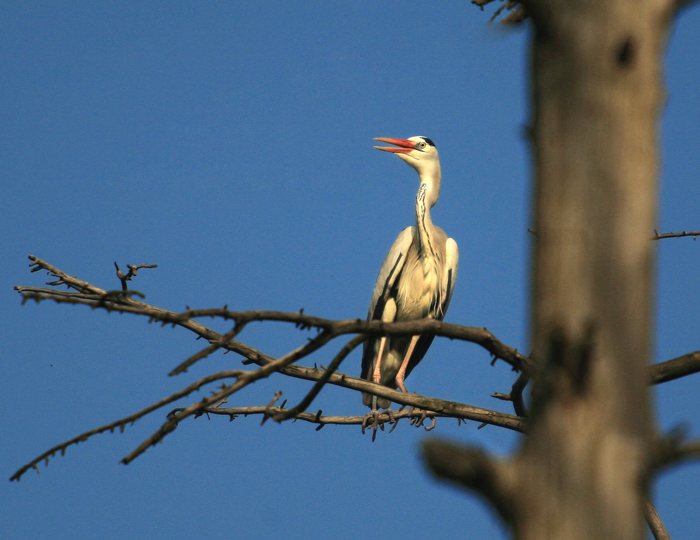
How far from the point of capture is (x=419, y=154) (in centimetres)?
931

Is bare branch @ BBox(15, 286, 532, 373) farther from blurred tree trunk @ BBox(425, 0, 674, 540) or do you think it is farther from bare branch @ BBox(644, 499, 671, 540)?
bare branch @ BBox(644, 499, 671, 540)

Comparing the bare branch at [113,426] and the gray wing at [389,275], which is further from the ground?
the gray wing at [389,275]

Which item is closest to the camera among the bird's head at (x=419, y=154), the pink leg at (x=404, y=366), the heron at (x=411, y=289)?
the pink leg at (x=404, y=366)

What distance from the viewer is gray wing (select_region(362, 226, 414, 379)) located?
858 centimetres

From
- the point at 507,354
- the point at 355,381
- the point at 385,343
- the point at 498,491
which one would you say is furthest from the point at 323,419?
the point at 385,343

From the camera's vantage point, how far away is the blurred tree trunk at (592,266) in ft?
4.67

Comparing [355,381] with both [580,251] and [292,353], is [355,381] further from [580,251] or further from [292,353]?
[580,251]

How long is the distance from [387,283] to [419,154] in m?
1.85

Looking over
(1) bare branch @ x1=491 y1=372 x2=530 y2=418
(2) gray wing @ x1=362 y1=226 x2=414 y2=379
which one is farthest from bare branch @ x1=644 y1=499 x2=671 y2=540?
(2) gray wing @ x1=362 y1=226 x2=414 y2=379

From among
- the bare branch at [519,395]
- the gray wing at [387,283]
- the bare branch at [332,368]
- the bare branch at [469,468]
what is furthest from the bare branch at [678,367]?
the gray wing at [387,283]

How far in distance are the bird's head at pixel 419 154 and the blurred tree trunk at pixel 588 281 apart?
25.1ft

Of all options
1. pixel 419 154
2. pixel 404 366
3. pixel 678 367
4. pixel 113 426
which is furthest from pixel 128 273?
pixel 419 154

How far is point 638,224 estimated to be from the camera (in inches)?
60.3

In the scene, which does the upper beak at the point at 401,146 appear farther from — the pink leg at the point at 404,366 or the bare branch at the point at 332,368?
the bare branch at the point at 332,368
